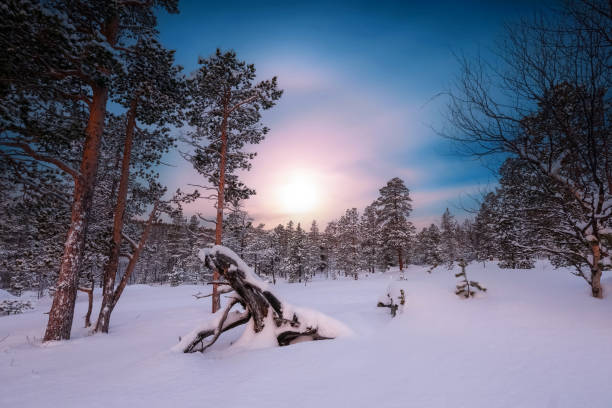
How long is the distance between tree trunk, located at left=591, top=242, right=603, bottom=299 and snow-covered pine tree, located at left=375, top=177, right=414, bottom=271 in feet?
81.0

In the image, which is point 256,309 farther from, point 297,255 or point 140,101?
point 297,255

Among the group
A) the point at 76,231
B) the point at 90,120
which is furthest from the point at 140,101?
the point at 76,231

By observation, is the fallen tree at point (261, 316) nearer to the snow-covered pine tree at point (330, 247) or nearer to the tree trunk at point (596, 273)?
the tree trunk at point (596, 273)

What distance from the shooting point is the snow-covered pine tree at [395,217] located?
30.5 metres

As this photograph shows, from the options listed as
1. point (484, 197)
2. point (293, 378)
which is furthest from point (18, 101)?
point (484, 197)

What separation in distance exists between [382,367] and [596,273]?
6143mm

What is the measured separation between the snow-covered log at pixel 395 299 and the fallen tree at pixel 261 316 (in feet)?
8.28

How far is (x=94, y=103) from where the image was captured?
727 cm

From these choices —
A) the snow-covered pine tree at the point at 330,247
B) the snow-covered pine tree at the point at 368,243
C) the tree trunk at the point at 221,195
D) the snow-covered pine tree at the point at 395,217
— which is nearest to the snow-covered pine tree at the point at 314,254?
the snow-covered pine tree at the point at 330,247

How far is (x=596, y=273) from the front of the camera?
231 inches

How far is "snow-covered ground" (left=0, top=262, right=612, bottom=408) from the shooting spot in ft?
9.07

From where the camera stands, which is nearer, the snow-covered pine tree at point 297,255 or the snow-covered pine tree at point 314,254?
the snow-covered pine tree at point 297,255

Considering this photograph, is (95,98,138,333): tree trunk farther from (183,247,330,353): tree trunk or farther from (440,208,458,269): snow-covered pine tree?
(440,208,458,269): snow-covered pine tree

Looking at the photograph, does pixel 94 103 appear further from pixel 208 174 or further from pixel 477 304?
pixel 477 304
